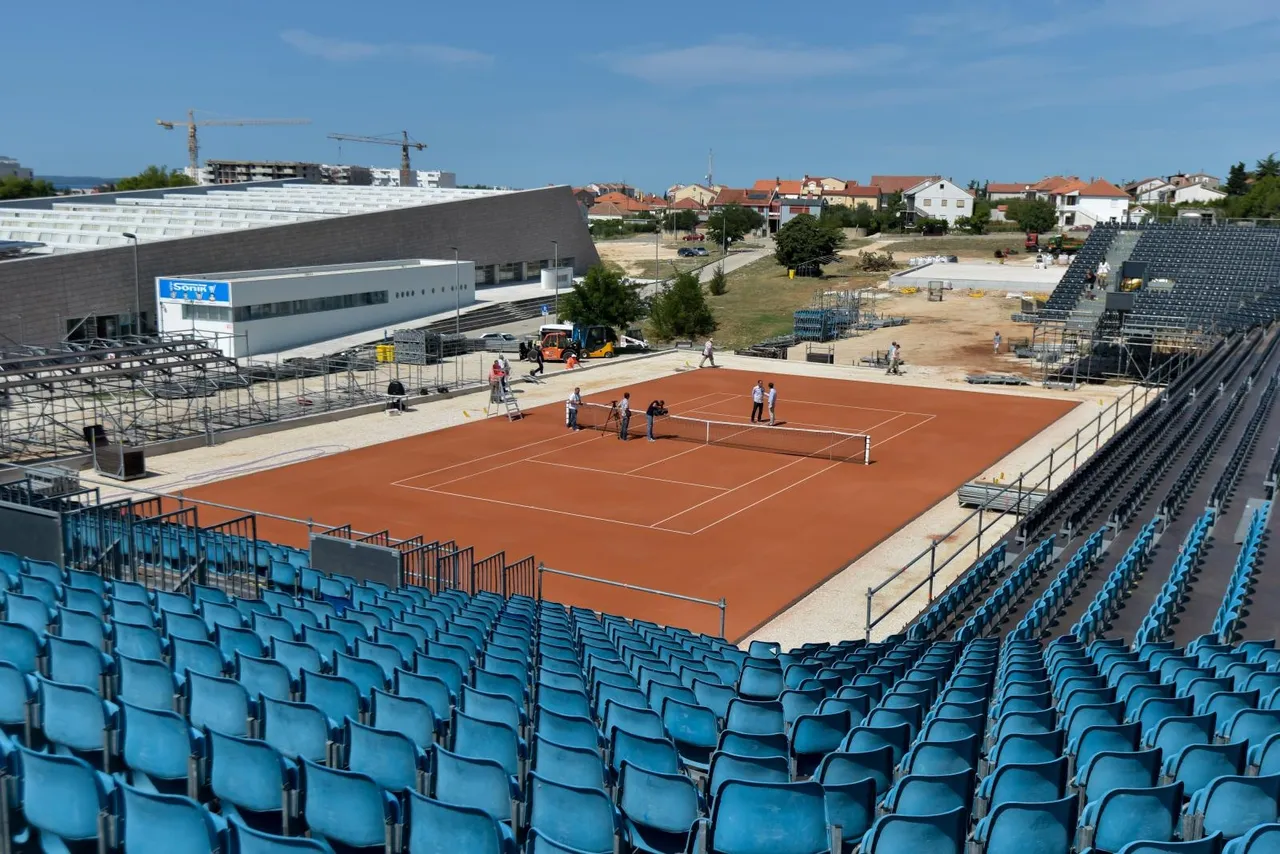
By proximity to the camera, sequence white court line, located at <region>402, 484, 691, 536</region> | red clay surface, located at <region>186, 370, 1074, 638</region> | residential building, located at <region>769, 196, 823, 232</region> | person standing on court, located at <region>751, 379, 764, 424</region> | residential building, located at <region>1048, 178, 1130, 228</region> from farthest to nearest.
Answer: residential building, located at <region>769, 196, 823, 232</region>
residential building, located at <region>1048, 178, 1130, 228</region>
person standing on court, located at <region>751, 379, 764, 424</region>
white court line, located at <region>402, 484, 691, 536</region>
red clay surface, located at <region>186, 370, 1074, 638</region>

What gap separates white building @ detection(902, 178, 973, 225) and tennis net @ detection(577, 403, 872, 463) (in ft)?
478

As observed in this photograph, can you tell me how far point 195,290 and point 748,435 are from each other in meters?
24.9

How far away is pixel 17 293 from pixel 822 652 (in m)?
37.9

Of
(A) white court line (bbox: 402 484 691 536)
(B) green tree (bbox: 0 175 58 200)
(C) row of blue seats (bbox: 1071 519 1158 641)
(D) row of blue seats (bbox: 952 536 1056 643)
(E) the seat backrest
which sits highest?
(B) green tree (bbox: 0 175 58 200)

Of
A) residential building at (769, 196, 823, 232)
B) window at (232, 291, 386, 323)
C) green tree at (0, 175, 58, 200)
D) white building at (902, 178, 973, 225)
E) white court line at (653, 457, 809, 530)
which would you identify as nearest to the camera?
white court line at (653, 457, 809, 530)

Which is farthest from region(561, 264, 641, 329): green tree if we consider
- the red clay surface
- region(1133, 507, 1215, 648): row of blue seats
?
region(1133, 507, 1215, 648): row of blue seats

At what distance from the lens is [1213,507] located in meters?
20.2

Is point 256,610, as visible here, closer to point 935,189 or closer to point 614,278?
point 614,278

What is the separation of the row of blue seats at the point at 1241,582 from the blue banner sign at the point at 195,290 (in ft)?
124

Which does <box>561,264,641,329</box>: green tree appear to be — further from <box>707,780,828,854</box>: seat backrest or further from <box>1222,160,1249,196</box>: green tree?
<box>1222,160,1249,196</box>: green tree

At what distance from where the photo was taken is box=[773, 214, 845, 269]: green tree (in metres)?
91.7

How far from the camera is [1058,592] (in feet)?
52.4

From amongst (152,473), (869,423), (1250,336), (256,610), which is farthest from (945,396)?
(256,610)

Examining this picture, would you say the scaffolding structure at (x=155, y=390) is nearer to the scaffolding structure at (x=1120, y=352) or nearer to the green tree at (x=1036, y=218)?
the scaffolding structure at (x=1120, y=352)
